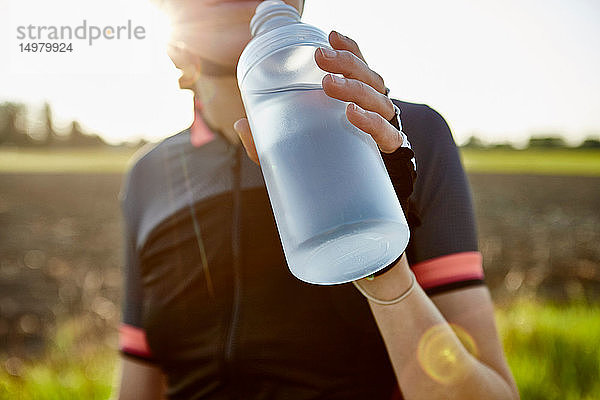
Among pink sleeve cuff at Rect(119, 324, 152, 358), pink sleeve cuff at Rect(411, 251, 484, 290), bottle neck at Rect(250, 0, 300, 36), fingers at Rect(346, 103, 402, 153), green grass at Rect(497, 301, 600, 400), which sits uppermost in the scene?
bottle neck at Rect(250, 0, 300, 36)

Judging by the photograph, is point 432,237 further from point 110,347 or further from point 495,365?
point 110,347


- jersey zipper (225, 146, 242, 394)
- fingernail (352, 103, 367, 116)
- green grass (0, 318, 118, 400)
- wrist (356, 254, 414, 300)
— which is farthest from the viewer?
green grass (0, 318, 118, 400)

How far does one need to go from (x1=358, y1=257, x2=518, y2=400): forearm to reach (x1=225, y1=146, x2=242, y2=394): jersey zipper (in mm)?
554

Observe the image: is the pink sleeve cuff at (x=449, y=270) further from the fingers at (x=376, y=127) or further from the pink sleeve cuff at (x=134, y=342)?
the pink sleeve cuff at (x=134, y=342)

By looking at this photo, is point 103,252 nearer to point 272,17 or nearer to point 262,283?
point 262,283

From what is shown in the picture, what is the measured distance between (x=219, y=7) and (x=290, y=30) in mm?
361

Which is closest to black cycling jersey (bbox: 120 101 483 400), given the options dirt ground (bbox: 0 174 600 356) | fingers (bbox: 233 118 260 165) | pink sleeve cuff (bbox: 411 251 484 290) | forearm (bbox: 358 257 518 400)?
pink sleeve cuff (bbox: 411 251 484 290)

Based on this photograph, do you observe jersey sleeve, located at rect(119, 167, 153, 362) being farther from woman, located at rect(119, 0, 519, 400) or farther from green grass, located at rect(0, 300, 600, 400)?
green grass, located at rect(0, 300, 600, 400)

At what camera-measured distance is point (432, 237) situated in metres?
1.38

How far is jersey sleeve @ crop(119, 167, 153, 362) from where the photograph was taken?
1.95m

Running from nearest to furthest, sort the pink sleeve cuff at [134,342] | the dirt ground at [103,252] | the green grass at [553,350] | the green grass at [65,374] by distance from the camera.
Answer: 1. the pink sleeve cuff at [134,342]
2. the green grass at [553,350]
3. the green grass at [65,374]
4. the dirt ground at [103,252]

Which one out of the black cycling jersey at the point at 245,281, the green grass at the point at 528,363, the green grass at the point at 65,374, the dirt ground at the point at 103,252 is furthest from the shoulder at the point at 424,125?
the dirt ground at the point at 103,252

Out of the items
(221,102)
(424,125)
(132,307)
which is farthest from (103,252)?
(424,125)

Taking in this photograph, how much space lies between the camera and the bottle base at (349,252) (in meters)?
1.02
